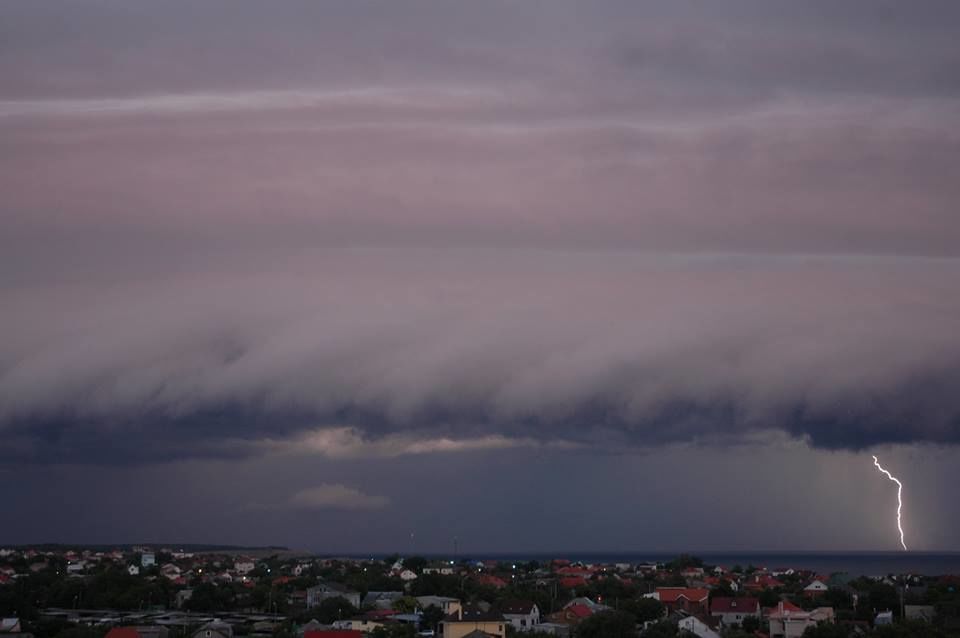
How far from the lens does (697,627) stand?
63.1 metres

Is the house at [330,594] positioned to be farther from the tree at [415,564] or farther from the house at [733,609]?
the tree at [415,564]

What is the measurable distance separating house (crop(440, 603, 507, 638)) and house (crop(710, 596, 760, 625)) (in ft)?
50.1

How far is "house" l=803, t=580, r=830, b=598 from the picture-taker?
291ft

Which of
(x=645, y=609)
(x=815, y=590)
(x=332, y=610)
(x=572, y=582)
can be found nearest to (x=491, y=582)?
(x=572, y=582)

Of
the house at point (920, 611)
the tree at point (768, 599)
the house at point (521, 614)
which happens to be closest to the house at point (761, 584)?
the tree at point (768, 599)

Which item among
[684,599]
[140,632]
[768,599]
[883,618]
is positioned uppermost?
[684,599]

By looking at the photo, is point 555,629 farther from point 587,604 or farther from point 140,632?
point 140,632

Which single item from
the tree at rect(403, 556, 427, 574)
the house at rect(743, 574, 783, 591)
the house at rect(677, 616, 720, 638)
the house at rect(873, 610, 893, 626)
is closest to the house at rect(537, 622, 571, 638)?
the house at rect(677, 616, 720, 638)

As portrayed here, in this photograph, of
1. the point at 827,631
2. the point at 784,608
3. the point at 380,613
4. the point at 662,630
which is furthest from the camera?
the point at 380,613

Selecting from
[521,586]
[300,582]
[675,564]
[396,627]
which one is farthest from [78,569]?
[396,627]

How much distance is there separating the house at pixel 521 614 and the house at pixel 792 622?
12221mm

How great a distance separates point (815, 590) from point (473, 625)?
38737 mm

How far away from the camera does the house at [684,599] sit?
77.2 metres

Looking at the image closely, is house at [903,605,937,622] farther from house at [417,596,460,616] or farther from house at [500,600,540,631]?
house at [417,596,460,616]
